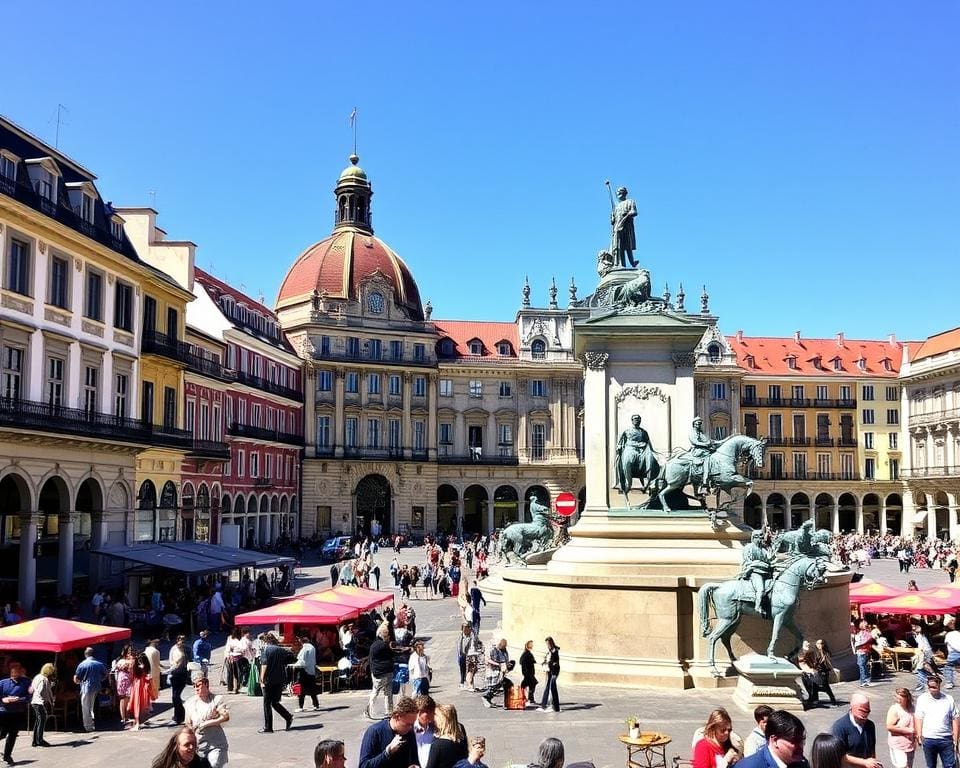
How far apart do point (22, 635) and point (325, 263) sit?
5702cm

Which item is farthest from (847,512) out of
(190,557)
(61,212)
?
(61,212)

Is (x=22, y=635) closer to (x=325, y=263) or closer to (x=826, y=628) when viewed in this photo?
(x=826, y=628)

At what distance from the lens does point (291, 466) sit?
64562 millimetres

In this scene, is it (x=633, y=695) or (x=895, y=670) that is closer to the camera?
(x=633, y=695)

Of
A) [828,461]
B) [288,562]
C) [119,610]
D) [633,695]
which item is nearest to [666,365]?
[633,695]

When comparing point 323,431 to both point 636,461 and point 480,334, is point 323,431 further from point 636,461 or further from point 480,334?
point 636,461

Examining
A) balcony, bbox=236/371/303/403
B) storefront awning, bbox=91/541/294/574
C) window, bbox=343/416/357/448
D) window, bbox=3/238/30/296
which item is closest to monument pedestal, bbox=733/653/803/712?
storefront awning, bbox=91/541/294/574

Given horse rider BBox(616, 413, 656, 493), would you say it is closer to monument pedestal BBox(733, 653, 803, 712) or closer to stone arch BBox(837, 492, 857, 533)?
monument pedestal BBox(733, 653, 803, 712)

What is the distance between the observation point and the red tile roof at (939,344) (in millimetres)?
66938

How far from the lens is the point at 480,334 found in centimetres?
7731

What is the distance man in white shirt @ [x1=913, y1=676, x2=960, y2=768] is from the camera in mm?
9586

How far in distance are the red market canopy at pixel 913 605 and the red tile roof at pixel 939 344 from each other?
51.8 meters

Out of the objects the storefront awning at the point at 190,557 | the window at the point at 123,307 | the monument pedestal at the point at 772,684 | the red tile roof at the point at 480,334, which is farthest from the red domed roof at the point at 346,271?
the monument pedestal at the point at 772,684

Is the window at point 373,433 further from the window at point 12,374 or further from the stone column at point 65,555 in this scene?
the window at point 12,374
